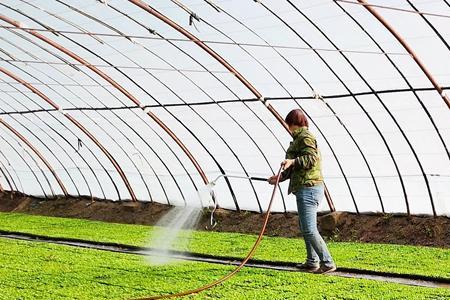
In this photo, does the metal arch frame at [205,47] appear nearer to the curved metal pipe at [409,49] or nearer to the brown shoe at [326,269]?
the curved metal pipe at [409,49]

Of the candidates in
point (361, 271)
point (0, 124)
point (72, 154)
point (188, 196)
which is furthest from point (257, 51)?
point (0, 124)

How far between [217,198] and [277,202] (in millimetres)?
2035

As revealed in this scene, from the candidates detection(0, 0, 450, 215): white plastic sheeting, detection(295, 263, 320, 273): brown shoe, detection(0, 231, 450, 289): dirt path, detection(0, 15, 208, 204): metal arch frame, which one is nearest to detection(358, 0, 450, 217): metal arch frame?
detection(0, 0, 450, 215): white plastic sheeting

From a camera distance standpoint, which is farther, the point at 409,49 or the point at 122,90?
the point at 122,90

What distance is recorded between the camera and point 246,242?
43.9 feet

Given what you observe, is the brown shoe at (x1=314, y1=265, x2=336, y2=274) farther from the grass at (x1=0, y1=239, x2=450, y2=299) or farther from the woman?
the grass at (x1=0, y1=239, x2=450, y2=299)

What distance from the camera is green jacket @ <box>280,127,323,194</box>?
8.55 meters

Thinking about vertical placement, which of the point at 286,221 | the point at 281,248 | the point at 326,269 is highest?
the point at 286,221

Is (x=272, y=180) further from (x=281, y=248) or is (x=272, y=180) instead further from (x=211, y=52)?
Result: (x=211, y=52)

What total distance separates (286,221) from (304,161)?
7837 millimetres

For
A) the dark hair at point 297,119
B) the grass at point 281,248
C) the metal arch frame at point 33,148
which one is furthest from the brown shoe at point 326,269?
the metal arch frame at point 33,148

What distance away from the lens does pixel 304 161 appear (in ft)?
28.0

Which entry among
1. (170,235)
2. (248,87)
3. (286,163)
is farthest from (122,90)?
(286,163)

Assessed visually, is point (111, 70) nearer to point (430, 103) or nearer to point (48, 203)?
point (430, 103)
